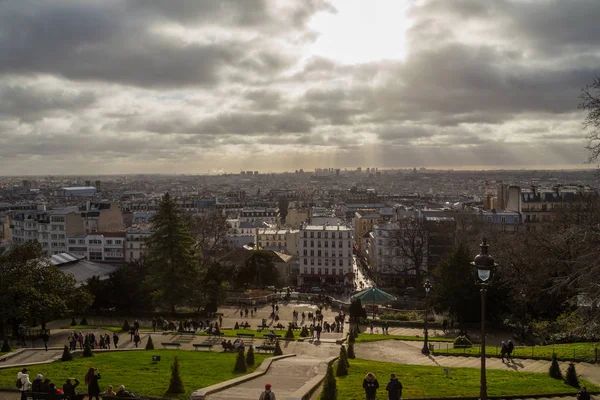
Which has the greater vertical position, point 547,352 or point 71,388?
point 71,388

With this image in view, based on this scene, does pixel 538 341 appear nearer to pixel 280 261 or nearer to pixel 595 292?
pixel 595 292

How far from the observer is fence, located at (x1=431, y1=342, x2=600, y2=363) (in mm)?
27969

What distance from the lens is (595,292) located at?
70.0 ft

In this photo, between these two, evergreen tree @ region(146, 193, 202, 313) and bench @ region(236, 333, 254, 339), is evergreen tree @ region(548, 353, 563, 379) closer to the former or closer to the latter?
bench @ region(236, 333, 254, 339)

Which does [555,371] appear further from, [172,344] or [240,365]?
[172,344]

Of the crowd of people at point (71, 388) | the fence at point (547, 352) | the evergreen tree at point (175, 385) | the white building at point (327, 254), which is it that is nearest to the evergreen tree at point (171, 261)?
the fence at point (547, 352)

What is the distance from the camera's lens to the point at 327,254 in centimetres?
8756

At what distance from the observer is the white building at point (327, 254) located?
286 feet

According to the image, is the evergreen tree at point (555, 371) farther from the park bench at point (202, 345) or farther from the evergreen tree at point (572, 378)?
the park bench at point (202, 345)

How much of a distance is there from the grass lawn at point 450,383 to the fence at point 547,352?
4.11m

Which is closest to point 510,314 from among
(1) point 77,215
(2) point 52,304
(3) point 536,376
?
(3) point 536,376

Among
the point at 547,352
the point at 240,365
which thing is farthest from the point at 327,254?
the point at 240,365

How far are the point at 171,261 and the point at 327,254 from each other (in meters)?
39.4

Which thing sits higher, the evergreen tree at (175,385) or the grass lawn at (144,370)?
the evergreen tree at (175,385)
